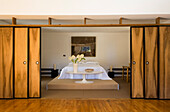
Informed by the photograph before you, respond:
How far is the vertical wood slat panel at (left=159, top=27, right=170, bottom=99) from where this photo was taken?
4133mm

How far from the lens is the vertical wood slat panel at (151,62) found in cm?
417

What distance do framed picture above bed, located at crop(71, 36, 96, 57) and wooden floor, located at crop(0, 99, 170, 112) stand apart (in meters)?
4.49

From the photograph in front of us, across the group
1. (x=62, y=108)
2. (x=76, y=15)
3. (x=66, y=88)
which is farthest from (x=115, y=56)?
(x=62, y=108)

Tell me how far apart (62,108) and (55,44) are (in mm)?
5370

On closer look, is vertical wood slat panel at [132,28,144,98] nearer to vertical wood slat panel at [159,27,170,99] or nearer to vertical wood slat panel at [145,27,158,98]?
vertical wood slat panel at [145,27,158,98]

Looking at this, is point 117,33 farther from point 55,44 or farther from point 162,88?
point 162,88

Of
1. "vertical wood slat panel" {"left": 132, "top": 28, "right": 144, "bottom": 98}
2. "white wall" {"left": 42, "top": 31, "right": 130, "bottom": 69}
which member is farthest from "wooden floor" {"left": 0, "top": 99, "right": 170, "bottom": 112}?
"white wall" {"left": 42, "top": 31, "right": 130, "bottom": 69}

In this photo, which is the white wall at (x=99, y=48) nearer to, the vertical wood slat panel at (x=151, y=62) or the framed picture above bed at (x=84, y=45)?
the framed picture above bed at (x=84, y=45)
